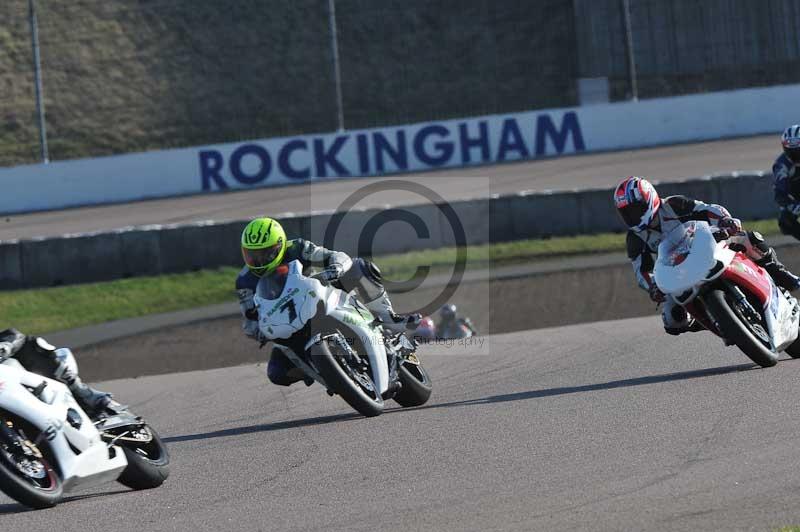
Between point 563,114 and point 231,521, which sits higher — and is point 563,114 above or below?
above

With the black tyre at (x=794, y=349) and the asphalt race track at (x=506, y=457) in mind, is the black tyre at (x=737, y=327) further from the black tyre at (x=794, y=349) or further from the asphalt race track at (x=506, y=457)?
the black tyre at (x=794, y=349)

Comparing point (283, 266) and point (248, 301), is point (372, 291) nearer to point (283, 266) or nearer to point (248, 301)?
point (283, 266)

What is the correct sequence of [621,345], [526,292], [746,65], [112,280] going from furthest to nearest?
[746,65] → [112,280] → [526,292] → [621,345]

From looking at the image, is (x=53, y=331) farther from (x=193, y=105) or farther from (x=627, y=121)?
(x=193, y=105)

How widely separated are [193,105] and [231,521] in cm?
3506

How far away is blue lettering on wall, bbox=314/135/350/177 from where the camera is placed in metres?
30.1

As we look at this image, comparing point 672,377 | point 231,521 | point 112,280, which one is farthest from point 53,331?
point 231,521

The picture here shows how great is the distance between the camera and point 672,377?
9.48 meters

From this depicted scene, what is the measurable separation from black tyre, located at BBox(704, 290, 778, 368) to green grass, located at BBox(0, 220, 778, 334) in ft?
37.8

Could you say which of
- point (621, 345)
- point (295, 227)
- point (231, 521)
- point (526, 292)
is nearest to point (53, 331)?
point (295, 227)

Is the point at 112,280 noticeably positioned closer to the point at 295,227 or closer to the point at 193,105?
the point at 295,227

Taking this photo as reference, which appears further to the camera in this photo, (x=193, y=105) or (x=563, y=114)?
(x=193, y=105)

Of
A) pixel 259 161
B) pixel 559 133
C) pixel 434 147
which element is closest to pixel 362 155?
pixel 434 147

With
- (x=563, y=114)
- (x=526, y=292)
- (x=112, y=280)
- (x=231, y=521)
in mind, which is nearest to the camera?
(x=231, y=521)
